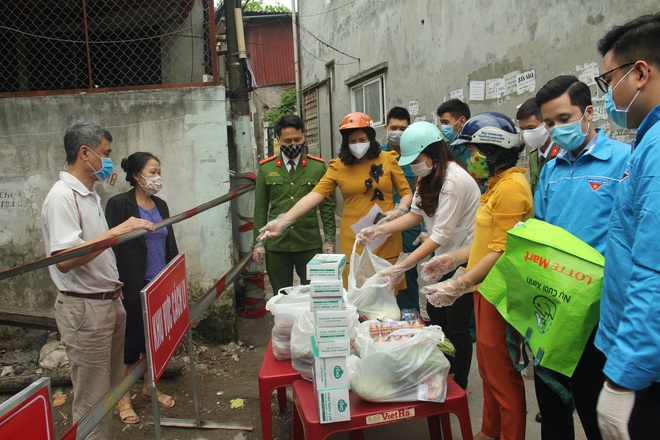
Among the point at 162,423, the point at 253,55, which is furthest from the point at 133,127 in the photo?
the point at 253,55

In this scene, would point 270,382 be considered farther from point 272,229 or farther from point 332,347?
point 272,229

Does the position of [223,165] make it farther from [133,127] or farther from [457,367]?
[457,367]

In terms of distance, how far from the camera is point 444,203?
2.61 metres

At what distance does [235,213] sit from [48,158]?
5.85 ft

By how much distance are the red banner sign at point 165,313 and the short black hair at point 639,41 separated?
1.91 m

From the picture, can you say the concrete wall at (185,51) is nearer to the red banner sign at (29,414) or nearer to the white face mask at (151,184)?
the white face mask at (151,184)

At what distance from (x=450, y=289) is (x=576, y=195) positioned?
76 cm

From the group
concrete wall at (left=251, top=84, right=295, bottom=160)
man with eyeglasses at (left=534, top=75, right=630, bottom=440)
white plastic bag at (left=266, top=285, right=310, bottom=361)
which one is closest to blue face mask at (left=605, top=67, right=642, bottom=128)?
man with eyeglasses at (left=534, top=75, right=630, bottom=440)

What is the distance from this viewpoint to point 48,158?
4.05 meters

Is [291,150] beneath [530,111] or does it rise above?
beneath

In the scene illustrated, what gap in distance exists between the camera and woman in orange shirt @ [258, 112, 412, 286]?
10.9ft

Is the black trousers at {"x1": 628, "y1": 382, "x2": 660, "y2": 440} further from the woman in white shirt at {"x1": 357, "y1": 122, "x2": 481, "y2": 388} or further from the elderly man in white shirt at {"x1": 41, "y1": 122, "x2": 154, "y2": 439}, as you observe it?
the elderly man in white shirt at {"x1": 41, "y1": 122, "x2": 154, "y2": 439}

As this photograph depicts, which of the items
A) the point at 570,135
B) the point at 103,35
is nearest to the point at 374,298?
the point at 570,135

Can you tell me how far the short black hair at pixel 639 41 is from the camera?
4.32ft
